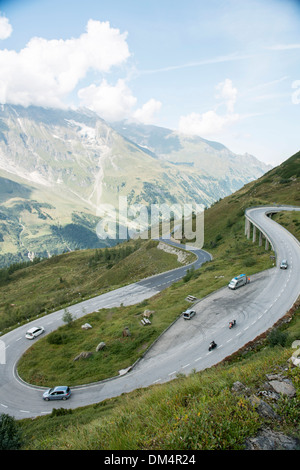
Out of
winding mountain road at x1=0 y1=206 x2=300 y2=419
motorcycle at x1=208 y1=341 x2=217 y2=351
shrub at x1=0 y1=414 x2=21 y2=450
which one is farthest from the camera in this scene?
motorcycle at x1=208 y1=341 x2=217 y2=351

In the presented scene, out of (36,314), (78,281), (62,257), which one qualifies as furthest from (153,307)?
(62,257)

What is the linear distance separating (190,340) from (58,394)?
1548 cm

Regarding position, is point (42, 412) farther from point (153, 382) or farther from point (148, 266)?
point (148, 266)

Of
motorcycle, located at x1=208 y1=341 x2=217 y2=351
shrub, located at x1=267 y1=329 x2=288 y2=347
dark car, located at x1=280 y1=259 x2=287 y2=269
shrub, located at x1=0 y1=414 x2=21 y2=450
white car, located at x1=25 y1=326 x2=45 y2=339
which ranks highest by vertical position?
dark car, located at x1=280 y1=259 x2=287 y2=269

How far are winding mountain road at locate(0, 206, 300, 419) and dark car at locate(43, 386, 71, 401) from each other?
504 mm

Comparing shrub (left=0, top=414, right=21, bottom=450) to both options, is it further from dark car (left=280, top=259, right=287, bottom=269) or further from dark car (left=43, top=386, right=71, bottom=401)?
dark car (left=280, top=259, right=287, bottom=269)

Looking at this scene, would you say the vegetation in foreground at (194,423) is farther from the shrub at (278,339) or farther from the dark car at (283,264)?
the dark car at (283,264)

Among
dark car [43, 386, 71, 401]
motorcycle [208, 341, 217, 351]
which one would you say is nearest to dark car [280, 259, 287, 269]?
motorcycle [208, 341, 217, 351]

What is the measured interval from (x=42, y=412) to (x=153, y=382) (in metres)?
11.6

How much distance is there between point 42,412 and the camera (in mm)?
24297

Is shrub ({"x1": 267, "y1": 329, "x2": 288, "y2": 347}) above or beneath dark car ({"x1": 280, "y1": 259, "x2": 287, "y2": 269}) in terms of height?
beneath

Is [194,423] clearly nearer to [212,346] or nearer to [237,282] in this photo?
[212,346]

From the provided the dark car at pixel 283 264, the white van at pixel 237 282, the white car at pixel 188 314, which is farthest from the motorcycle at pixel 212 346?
the dark car at pixel 283 264

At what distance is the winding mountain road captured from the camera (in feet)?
81.3
